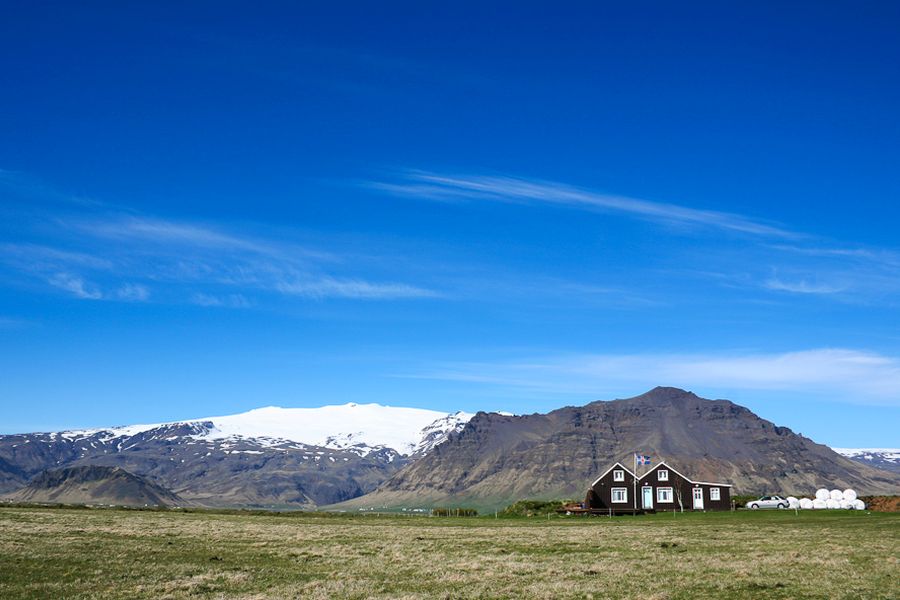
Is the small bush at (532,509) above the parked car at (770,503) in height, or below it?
below

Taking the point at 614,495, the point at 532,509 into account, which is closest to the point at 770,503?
the point at 614,495

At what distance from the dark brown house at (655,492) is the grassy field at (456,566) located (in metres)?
69.3

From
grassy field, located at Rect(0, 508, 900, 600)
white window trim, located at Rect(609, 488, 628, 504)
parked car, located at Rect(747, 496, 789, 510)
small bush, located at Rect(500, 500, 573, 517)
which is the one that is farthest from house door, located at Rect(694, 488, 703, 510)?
grassy field, located at Rect(0, 508, 900, 600)

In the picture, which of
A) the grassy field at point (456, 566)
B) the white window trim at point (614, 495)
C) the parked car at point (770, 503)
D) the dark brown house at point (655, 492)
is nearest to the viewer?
the grassy field at point (456, 566)

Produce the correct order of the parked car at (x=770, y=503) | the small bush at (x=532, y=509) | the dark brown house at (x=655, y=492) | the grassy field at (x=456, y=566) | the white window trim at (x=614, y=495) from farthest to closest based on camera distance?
the white window trim at (x=614, y=495) < the dark brown house at (x=655, y=492) < the small bush at (x=532, y=509) < the parked car at (x=770, y=503) < the grassy field at (x=456, y=566)

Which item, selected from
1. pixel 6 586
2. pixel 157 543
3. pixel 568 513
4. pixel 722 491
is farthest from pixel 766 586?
pixel 722 491

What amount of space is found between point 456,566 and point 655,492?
96.3 meters

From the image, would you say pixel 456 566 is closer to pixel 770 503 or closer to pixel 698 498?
pixel 770 503

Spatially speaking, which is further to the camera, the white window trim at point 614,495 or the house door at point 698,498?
the white window trim at point 614,495

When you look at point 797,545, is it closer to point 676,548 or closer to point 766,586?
point 676,548

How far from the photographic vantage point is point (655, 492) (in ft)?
407

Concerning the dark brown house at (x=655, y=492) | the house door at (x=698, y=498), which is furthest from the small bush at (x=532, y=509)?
the house door at (x=698, y=498)

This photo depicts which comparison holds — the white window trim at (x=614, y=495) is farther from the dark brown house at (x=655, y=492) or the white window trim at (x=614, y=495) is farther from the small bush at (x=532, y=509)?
the small bush at (x=532, y=509)

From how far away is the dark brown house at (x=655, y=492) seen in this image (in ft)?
395
